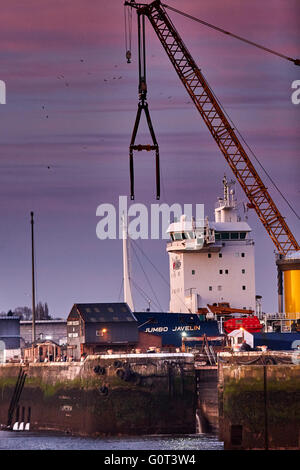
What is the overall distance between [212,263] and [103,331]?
52.7 feet

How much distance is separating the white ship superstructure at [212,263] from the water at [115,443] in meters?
28.5

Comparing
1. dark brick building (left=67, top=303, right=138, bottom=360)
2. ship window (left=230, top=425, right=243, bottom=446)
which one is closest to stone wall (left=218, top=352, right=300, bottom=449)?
ship window (left=230, top=425, right=243, bottom=446)

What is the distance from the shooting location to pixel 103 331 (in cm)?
9681

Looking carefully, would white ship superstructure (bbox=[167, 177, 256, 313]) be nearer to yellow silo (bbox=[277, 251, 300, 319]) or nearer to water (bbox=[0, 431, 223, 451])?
yellow silo (bbox=[277, 251, 300, 319])

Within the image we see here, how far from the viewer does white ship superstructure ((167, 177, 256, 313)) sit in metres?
109

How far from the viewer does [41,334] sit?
124562mm

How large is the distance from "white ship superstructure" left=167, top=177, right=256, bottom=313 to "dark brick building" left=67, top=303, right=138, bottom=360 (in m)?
12.0

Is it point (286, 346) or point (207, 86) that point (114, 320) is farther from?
point (207, 86)

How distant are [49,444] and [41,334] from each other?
48051mm

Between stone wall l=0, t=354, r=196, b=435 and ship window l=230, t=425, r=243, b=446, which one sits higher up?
stone wall l=0, t=354, r=196, b=435

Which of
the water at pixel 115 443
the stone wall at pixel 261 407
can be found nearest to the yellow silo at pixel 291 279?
the water at pixel 115 443

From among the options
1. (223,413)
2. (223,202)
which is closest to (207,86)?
(223,202)

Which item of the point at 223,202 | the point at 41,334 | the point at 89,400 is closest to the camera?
the point at 89,400

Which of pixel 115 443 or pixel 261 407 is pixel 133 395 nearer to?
pixel 115 443
